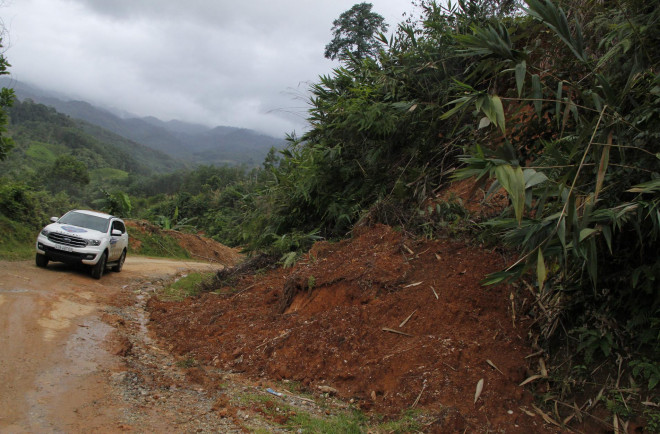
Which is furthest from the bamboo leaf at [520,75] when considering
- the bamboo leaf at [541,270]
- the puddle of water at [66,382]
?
the puddle of water at [66,382]

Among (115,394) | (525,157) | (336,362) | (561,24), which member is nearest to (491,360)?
(336,362)

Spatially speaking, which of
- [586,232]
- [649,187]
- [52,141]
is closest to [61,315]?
[586,232]

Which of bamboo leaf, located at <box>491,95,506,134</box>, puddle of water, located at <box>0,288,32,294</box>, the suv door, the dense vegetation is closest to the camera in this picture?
bamboo leaf, located at <box>491,95,506,134</box>

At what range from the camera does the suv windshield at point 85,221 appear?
12961mm

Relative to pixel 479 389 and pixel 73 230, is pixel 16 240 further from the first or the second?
pixel 479 389

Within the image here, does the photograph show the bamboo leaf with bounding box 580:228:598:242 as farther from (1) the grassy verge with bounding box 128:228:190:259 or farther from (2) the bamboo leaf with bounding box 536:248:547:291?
(1) the grassy verge with bounding box 128:228:190:259

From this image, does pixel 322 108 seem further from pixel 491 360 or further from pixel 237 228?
pixel 491 360

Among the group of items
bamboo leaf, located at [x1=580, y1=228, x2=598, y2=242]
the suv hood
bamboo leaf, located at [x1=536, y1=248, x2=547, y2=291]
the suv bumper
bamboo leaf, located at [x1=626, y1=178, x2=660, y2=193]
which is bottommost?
the suv bumper

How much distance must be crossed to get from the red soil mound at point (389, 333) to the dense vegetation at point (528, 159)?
465 mm

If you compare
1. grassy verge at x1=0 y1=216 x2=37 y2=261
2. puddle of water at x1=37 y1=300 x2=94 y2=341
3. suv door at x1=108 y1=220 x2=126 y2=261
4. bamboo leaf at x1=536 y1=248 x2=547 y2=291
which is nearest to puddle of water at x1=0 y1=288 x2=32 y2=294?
puddle of water at x1=37 y1=300 x2=94 y2=341

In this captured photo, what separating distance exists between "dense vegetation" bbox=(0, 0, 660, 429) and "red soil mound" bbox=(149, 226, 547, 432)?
0.47 metres

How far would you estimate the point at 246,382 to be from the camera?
19.3ft

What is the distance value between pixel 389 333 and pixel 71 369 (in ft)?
13.1

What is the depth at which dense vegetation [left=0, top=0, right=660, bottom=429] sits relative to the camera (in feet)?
13.8
